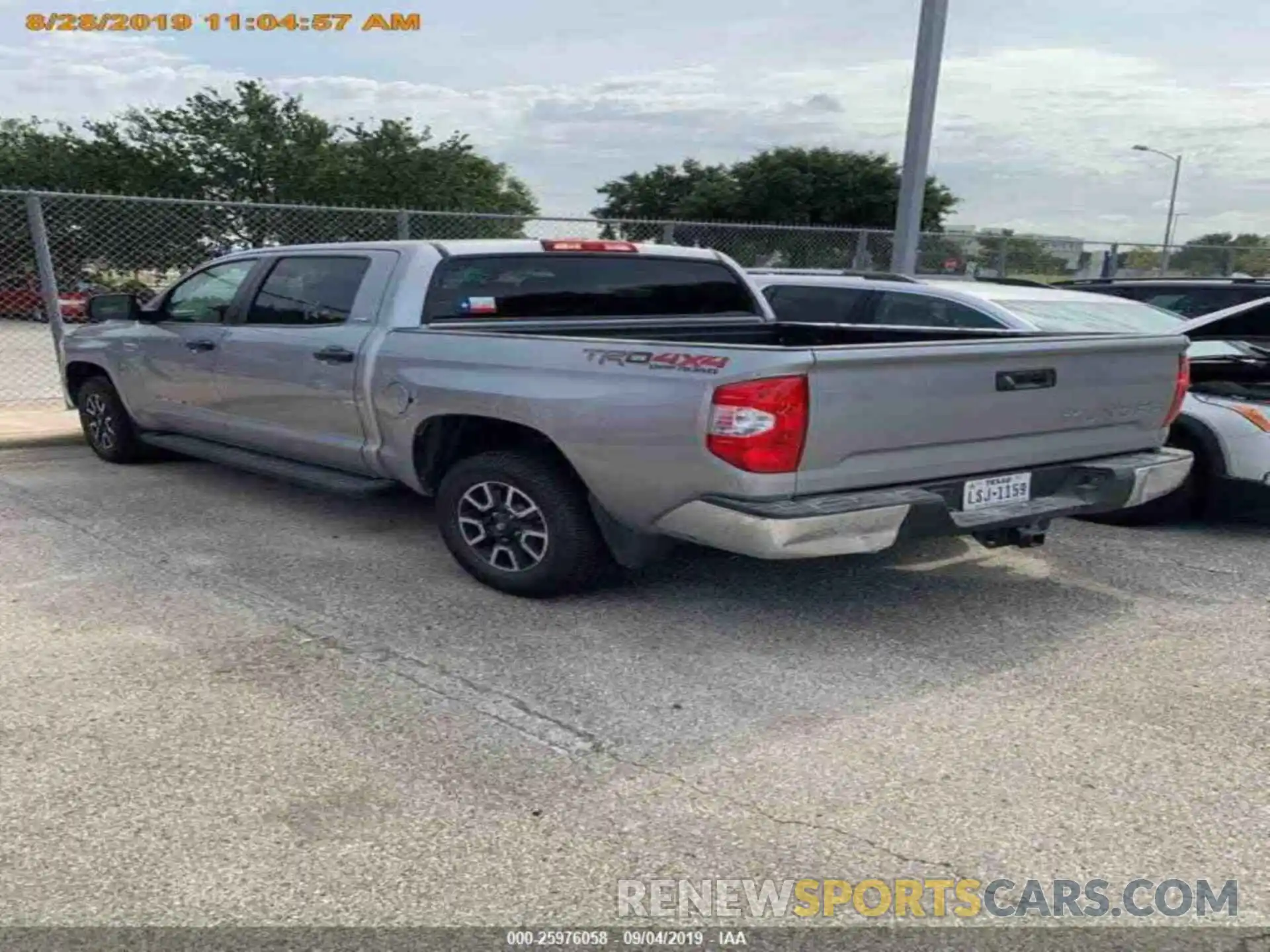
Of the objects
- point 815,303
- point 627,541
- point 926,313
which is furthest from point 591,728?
point 815,303

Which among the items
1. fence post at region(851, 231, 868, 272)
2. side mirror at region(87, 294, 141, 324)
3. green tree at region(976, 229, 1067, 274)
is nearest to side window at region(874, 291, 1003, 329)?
side mirror at region(87, 294, 141, 324)

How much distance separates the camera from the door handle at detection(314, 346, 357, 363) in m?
5.20

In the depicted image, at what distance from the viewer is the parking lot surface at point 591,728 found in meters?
2.68

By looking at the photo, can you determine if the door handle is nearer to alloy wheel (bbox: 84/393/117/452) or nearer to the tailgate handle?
alloy wheel (bbox: 84/393/117/452)

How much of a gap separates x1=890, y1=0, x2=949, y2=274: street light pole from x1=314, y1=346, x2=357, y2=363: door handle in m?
5.62

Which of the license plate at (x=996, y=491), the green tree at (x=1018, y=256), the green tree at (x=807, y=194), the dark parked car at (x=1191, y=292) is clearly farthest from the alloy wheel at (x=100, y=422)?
the green tree at (x=807, y=194)

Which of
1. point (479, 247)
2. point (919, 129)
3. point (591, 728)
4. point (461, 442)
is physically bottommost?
point (591, 728)

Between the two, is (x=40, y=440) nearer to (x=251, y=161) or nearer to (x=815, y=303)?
(x=815, y=303)

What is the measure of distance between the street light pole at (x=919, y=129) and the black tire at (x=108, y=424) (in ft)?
21.2

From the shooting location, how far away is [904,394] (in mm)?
3854

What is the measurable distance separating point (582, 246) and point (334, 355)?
1.43 meters

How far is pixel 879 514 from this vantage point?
12.5 feet

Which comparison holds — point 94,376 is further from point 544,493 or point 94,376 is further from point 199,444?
point 544,493

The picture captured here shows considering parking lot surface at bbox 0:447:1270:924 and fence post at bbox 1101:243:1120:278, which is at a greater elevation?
fence post at bbox 1101:243:1120:278
